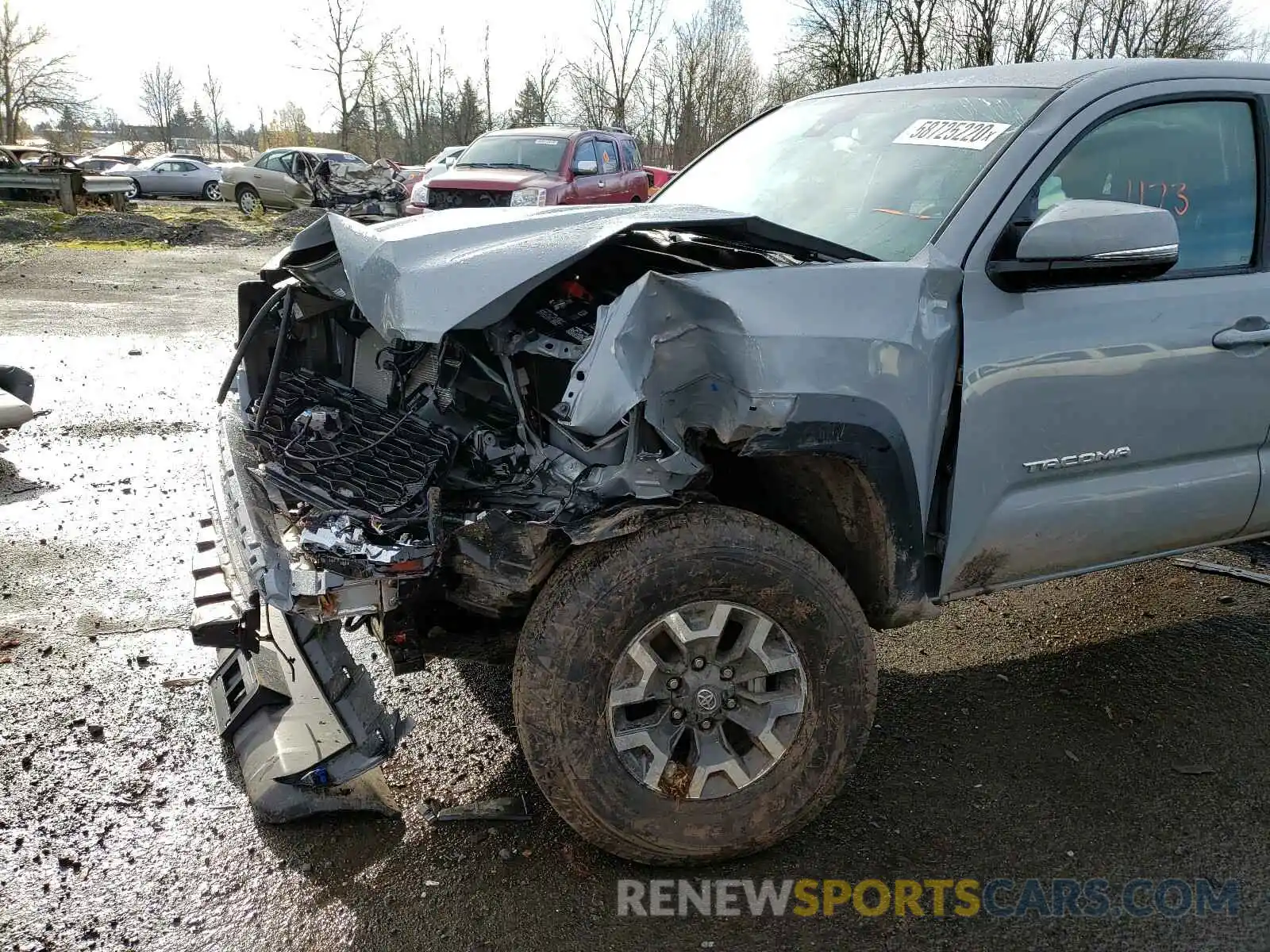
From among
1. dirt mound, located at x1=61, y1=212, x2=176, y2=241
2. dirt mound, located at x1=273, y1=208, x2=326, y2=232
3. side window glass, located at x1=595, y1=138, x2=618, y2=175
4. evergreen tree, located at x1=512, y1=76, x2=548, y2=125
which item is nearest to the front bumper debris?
side window glass, located at x1=595, y1=138, x2=618, y2=175

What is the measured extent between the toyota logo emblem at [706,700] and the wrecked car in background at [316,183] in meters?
18.0

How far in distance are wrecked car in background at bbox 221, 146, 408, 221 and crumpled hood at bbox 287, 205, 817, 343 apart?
17.3 meters

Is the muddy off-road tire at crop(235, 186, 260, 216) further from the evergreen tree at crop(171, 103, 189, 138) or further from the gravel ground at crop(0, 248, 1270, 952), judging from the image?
the evergreen tree at crop(171, 103, 189, 138)

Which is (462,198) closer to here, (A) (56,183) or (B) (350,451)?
(B) (350,451)

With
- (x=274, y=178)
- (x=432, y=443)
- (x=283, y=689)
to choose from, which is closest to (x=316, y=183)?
(x=274, y=178)

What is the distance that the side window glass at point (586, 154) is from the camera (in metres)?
14.1

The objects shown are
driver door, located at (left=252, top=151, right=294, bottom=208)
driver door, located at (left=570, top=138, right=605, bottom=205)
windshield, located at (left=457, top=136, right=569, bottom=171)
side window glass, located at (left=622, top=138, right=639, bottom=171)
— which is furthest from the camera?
driver door, located at (left=252, top=151, right=294, bottom=208)

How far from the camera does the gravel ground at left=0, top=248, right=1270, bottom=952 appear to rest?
91.4 inches

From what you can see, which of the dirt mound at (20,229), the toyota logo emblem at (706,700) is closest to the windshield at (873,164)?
the toyota logo emblem at (706,700)

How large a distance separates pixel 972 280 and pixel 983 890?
63.3 inches

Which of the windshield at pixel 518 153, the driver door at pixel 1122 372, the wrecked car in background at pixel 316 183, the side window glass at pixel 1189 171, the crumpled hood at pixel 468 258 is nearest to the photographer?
the crumpled hood at pixel 468 258

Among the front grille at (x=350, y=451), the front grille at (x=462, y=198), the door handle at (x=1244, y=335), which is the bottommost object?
the front grille at (x=350, y=451)

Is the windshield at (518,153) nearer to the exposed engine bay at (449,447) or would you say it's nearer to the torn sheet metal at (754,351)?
the exposed engine bay at (449,447)

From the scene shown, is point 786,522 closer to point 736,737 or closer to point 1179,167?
point 736,737
